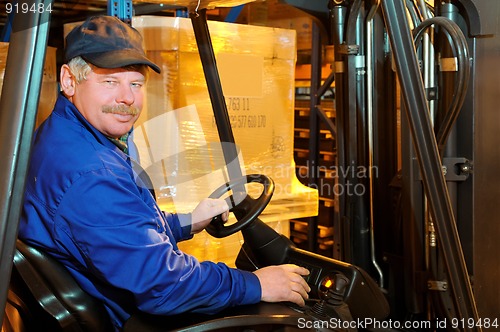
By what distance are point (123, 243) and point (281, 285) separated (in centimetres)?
63

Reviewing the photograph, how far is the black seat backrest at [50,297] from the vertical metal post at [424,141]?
1149 millimetres

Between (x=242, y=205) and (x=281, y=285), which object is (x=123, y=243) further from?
(x=242, y=205)

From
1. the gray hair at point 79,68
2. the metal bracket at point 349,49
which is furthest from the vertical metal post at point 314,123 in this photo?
the gray hair at point 79,68

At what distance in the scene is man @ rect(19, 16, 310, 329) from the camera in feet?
6.11

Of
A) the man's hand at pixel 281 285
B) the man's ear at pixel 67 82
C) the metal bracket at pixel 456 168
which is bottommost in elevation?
the man's hand at pixel 281 285

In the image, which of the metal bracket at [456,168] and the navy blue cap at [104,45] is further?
the metal bracket at [456,168]

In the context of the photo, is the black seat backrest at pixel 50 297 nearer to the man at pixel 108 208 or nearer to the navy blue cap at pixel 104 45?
the man at pixel 108 208

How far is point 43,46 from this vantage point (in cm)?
147

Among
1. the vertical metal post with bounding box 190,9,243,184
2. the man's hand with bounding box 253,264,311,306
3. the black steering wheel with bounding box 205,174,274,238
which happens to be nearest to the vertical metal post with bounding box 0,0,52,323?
the man's hand with bounding box 253,264,311,306

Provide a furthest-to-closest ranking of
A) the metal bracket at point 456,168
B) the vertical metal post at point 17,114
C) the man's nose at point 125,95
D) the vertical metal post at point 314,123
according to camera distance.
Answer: the vertical metal post at point 314,123 < the metal bracket at point 456,168 < the man's nose at point 125,95 < the vertical metal post at point 17,114

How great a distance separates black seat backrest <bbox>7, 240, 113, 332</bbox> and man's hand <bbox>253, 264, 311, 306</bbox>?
53cm

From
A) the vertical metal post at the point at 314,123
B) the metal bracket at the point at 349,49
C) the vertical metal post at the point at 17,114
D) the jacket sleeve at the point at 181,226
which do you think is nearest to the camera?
the vertical metal post at the point at 17,114

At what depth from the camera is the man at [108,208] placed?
1862 millimetres

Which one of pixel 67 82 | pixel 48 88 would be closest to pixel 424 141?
pixel 67 82
